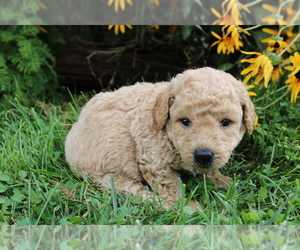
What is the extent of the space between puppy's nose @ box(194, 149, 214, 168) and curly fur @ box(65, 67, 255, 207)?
2cm

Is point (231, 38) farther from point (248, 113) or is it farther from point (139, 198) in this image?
point (139, 198)

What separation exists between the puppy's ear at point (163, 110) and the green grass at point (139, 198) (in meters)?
0.48

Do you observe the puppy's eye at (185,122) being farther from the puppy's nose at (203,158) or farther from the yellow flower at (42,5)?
the yellow flower at (42,5)

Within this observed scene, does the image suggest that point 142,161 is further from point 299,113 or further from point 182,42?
point 182,42

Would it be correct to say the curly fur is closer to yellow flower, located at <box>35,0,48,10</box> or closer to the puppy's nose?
the puppy's nose

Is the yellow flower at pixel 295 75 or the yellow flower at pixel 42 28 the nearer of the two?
the yellow flower at pixel 295 75

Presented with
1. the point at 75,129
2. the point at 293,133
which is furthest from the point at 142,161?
the point at 293,133

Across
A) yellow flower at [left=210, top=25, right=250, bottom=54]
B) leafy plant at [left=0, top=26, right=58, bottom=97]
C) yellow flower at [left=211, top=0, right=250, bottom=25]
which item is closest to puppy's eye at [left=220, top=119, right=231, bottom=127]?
yellow flower at [left=210, top=25, right=250, bottom=54]

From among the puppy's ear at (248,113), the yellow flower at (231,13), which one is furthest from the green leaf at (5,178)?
the yellow flower at (231,13)

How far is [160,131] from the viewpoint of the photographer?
3.04 m

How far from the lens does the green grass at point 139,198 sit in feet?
8.70

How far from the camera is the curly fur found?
8.89 ft

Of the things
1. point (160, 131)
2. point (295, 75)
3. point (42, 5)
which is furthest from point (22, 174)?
point (42, 5)

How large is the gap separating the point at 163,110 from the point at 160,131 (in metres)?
0.21
